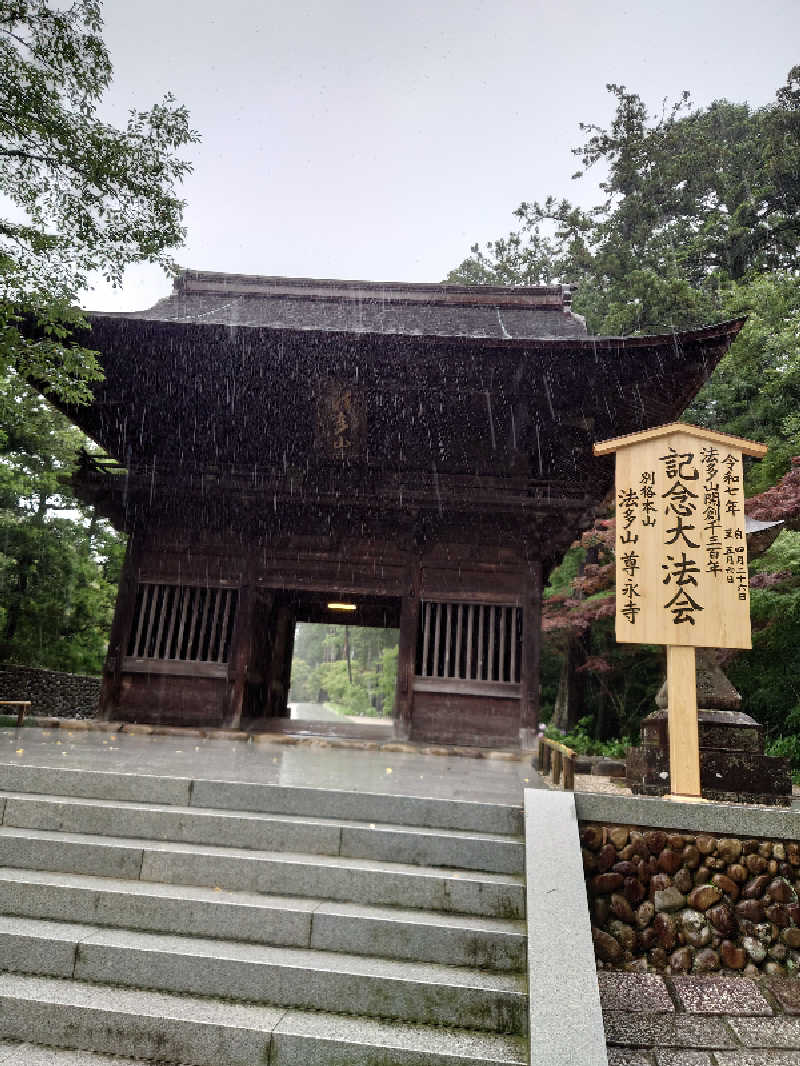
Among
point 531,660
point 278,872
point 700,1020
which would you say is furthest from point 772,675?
point 278,872

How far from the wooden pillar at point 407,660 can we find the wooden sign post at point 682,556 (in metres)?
4.82

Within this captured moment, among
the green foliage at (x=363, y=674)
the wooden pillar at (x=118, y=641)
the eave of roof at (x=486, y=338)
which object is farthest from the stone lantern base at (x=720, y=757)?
the green foliage at (x=363, y=674)

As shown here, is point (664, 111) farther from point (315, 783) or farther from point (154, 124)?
point (315, 783)

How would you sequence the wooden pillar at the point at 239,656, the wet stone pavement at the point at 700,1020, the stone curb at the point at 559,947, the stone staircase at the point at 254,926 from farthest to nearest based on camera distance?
the wooden pillar at the point at 239,656 < the wet stone pavement at the point at 700,1020 < the stone staircase at the point at 254,926 < the stone curb at the point at 559,947

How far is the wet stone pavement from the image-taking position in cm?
341

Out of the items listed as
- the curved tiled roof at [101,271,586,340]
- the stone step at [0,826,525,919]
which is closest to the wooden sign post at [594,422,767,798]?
the stone step at [0,826,525,919]

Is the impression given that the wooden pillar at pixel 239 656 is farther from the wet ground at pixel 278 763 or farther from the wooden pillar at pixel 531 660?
the wooden pillar at pixel 531 660

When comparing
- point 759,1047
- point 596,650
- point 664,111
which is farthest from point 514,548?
point 664,111

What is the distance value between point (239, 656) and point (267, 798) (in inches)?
216

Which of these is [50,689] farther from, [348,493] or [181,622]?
[348,493]

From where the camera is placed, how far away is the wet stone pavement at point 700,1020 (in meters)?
3.41

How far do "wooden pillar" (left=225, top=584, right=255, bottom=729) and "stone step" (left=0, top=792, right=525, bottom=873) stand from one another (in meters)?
5.18

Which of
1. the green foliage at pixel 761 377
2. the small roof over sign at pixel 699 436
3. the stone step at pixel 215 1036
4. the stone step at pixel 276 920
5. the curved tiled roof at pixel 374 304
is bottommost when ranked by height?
the stone step at pixel 215 1036

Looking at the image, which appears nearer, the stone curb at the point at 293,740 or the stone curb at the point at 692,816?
the stone curb at the point at 692,816
